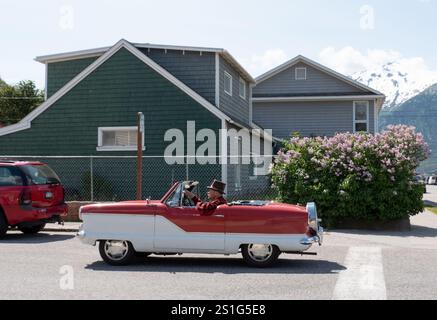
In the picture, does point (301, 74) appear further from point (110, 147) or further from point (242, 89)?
point (110, 147)

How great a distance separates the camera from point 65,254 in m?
10.4

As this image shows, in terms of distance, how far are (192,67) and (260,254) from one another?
13307 millimetres

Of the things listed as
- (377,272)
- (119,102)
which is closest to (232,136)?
(119,102)

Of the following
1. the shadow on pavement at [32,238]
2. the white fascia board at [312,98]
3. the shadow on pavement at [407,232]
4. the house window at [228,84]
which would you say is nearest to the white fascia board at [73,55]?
the house window at [228,84]

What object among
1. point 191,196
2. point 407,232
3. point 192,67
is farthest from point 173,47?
point 191,196

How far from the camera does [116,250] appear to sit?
368 inches

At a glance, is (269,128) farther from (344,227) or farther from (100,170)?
(344,227)

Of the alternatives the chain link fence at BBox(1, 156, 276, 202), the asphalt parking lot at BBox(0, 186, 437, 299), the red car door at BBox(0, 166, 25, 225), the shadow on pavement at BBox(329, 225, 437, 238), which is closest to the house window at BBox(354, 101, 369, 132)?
the chain link fence at BBox(1, 156, 276, 202)

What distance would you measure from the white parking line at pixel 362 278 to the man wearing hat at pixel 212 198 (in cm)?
224

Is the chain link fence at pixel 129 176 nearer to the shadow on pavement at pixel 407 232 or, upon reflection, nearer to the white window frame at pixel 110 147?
the white window frame at pixel 110 147

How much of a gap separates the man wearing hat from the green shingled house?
9990 mm

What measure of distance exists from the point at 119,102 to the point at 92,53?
2.93 meters

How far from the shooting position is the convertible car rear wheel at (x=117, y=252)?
926cm

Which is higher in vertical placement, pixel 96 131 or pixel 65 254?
pixel 96 131
